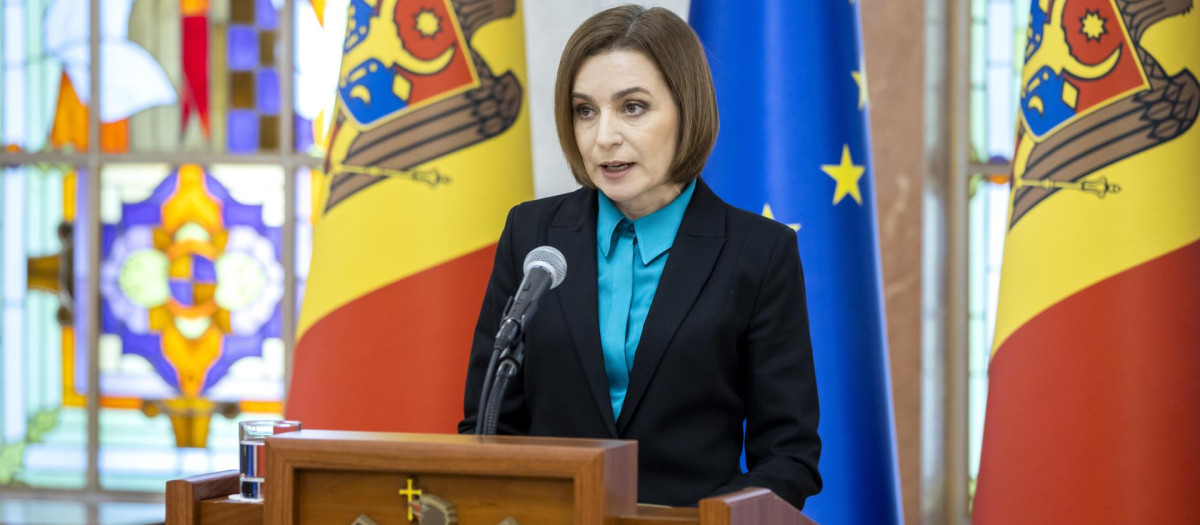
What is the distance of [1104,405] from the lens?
8.77 feet

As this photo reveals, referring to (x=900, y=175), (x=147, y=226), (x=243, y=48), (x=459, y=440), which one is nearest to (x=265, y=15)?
(x=243, y=48)

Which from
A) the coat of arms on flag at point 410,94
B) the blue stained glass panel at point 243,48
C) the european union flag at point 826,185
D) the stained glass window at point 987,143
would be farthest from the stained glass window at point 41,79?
the stained glass window at point 987,143

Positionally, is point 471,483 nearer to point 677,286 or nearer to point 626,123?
point 677,286

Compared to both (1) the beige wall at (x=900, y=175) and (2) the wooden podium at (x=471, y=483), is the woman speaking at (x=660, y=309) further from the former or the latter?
(1) the beige wall at (x=900, y=175)

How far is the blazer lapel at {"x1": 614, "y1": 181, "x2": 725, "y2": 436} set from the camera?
149 cm

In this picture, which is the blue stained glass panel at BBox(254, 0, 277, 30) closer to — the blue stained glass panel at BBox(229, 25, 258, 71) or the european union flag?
the blue stained glass panel at BBox(229, 25, 258, 71)

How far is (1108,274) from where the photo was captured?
8.86 feet

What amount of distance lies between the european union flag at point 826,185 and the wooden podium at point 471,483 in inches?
69.5

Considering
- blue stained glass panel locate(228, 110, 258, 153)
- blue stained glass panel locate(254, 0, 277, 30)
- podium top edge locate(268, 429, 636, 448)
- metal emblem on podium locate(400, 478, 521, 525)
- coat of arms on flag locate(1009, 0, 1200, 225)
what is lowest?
metal emblem on podium locate(400, 478, 521, 525)

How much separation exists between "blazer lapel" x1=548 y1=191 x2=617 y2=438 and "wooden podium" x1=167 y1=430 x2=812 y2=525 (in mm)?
346

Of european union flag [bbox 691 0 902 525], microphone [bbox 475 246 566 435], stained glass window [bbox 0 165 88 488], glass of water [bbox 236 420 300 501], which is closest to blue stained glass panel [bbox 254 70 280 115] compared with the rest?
stained glass window [bbox 0 165 88 488]

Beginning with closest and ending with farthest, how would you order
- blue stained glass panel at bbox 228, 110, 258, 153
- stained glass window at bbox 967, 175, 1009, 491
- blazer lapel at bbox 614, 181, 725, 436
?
blazer lapel at bbox 614, 181, 725, 436
stained glass window at bbox 967, 175, 1009, 491
blue stained glass panel at bbox 228, 110, 258, 153

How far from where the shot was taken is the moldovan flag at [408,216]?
282 cm

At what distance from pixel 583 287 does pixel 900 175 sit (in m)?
2.47
